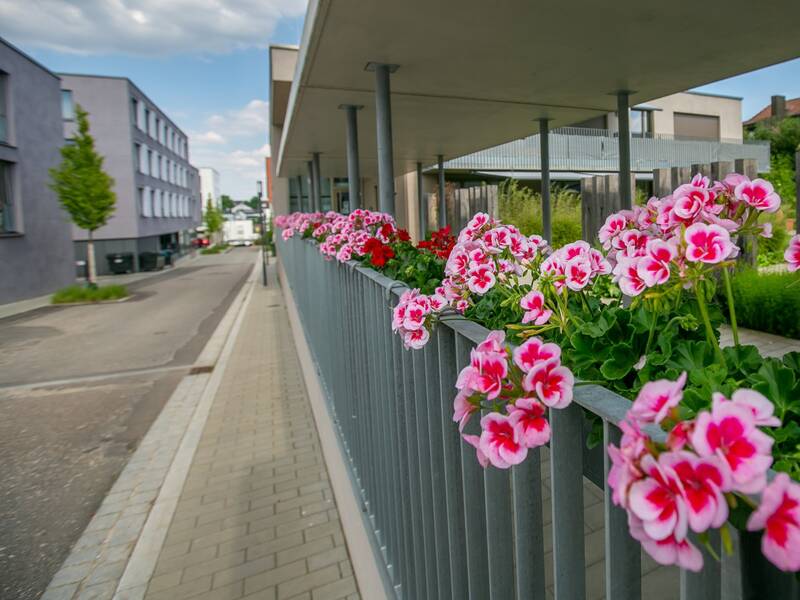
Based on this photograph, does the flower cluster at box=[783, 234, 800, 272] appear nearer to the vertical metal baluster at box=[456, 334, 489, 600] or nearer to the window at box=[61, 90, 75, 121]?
the vertical metal baluster at box=[456, 334, 489, 600]

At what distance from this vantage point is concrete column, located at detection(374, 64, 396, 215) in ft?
16.2

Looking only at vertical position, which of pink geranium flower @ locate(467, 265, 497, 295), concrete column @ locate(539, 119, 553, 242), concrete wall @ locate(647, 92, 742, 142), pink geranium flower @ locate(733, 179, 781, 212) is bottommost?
pink geranium flower @ locate(467, 265, 497, 295)

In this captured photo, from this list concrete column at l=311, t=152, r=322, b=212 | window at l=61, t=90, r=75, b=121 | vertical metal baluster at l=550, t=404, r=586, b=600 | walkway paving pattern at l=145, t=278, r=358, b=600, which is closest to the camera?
vertical metal baluster at l=550, t=404, r=586, b=600

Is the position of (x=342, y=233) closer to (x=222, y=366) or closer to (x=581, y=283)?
(x=581, y=283)

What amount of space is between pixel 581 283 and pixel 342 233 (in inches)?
105

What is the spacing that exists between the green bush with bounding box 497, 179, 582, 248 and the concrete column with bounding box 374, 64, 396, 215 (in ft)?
28.9

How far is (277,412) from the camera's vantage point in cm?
573

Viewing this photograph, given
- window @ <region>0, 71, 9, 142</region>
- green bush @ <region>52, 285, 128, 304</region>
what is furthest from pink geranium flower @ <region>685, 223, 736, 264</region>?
window @ <region>0, 71, 9, 142</region>

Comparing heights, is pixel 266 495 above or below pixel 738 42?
below

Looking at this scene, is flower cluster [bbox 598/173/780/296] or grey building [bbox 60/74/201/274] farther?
grey building [bbox 60/74/201/274]

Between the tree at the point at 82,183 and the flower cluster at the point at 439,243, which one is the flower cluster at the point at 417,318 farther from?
the tree at the point at 82,183

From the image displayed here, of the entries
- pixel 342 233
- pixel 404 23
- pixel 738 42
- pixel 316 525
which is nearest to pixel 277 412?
pixel 316 525

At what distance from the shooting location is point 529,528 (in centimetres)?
109

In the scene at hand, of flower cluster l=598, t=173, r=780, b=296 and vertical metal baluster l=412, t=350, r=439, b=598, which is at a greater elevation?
flower cluster l=598, t=173, r=780, b=296
